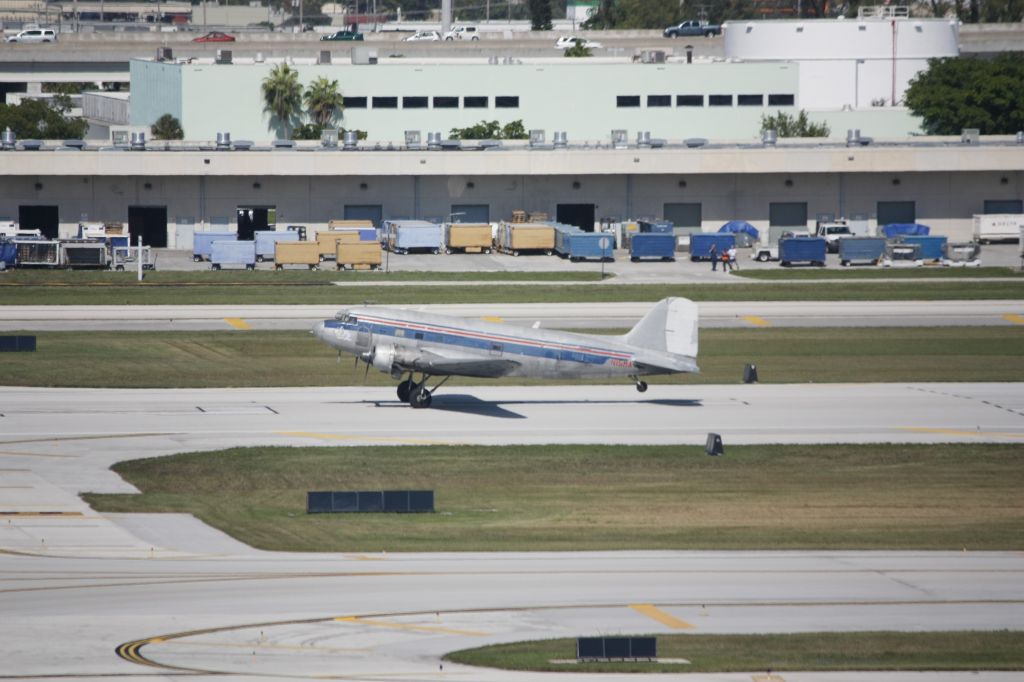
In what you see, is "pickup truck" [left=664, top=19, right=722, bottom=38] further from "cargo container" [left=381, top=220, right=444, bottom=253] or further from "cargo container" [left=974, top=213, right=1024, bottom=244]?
"cargo container" [left=381, top=220, right=444, bottom=253]

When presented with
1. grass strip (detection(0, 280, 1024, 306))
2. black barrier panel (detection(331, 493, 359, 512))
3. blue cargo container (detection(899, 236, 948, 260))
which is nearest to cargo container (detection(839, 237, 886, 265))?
blue cargo container (detection(899, 236, 948, 260))

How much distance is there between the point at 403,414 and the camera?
47.8 meters

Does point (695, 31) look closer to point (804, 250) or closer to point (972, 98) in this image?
point (972, 98)

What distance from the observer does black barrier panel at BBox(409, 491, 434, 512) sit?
35625mm

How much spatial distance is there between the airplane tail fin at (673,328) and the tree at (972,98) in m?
84.3

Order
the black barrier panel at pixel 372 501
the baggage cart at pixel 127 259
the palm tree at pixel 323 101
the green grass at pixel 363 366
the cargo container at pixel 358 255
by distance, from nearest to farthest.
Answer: the black barrier panel at pixel 372 501
the green grass at pixel 363 366
the baggage cart at pixel 127 259
the cargo container at pixel 358 255
the palm tree at pixel 323 101

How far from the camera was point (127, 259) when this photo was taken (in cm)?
9231

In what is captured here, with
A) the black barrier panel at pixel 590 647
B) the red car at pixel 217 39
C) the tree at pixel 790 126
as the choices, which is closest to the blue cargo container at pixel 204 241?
the tree at pixel 790 126

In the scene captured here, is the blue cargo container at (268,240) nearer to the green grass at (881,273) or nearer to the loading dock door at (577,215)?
the loading dock door at (577,215)

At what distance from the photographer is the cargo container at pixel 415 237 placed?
315 ft

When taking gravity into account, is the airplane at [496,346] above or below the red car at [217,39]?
below

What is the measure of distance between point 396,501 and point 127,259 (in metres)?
61.5

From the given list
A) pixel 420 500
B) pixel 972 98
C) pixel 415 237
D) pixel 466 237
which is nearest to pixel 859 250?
pixel 466 237

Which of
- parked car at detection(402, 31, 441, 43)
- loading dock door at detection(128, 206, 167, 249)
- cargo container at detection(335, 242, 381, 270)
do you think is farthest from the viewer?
parked car at detection(402, 31, 441, 43)
